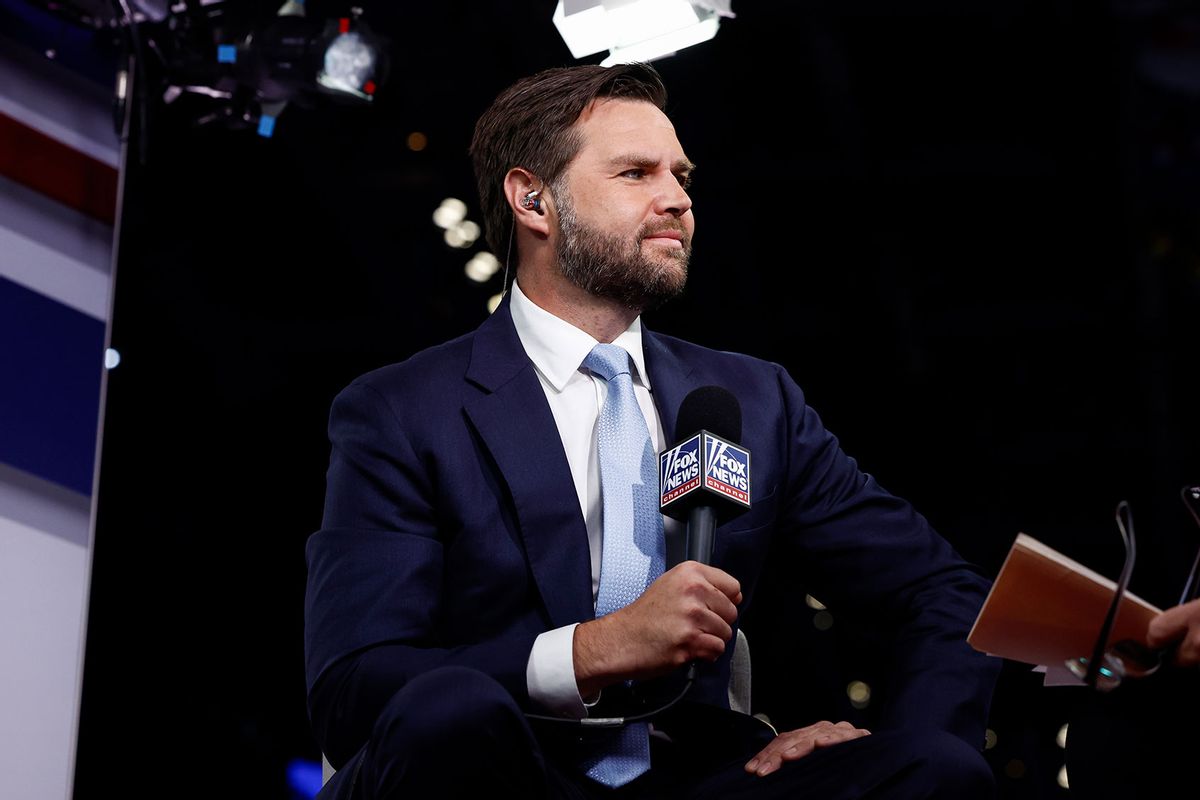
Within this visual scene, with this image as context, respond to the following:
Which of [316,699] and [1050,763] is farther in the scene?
[1050,763]

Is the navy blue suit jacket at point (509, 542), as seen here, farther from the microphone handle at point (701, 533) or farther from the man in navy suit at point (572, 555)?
the microphone handle at point (701, 533)

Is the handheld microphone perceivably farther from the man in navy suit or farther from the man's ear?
the man's ear

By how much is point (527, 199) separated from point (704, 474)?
0.86 metres

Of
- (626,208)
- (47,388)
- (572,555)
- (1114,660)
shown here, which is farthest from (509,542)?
(47,388)

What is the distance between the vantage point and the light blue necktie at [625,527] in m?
1.83

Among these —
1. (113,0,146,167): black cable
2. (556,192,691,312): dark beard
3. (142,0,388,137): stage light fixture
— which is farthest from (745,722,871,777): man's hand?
(142,0,388,137): stage light fixture

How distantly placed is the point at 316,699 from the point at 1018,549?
0.89 metres

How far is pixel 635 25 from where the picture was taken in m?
3.01

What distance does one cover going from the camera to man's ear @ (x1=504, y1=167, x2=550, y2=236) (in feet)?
7.97

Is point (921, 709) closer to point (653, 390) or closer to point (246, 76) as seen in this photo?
point (653, 390)

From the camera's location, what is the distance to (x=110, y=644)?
3207 mm

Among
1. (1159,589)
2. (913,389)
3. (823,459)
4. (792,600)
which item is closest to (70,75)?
(823,459)

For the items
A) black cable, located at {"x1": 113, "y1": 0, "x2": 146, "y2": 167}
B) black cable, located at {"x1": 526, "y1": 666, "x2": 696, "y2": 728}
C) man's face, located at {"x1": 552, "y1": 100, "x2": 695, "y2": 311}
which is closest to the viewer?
black cable, located at {"x1": 526, "y1": 666, "x2": 696, "y2": 728}

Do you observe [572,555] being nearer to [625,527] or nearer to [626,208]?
[625,527]
